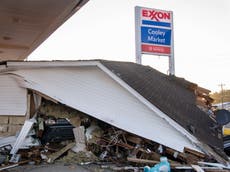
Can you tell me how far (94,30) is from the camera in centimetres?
1362

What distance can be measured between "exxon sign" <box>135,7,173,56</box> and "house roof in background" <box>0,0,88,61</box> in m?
2.80

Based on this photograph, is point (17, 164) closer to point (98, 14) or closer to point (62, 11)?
point (62, 11)

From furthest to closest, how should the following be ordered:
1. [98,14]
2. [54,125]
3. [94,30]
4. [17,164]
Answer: [94,30] → [98,14] → [54,125] → [17,164]

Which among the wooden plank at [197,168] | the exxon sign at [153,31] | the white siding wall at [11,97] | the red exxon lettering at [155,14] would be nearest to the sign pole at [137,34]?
the exxon sign at [153,31]

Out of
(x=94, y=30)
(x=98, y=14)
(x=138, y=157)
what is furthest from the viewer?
(x=94, y=30)

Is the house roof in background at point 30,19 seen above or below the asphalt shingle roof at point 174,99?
above

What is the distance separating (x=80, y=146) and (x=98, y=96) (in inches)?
52.1

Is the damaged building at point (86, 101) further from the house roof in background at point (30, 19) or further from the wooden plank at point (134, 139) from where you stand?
the house roof in background at point (30, 19)

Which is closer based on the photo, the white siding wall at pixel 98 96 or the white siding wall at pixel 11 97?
the white siding wall at pixel 98 96

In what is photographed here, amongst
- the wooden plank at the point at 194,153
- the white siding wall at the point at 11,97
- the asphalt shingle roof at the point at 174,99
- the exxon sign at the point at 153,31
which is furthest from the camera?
the exxon sign at the point at 153,31

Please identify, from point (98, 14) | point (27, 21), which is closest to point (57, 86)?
point (27, 21)

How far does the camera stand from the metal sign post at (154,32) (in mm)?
10376

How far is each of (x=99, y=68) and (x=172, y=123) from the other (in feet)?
7.32

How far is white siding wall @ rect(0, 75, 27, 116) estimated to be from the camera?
621cm
